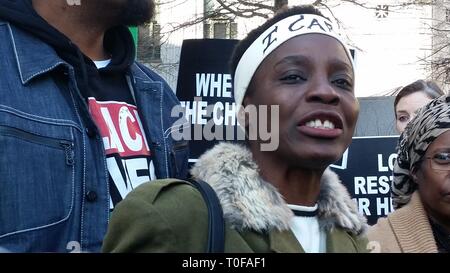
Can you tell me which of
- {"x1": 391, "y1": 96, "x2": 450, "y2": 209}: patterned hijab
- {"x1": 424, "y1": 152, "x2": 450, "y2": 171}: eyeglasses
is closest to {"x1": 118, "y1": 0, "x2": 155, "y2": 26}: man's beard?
{"x1": 391, "y1": 96, "x2": 450, "y2": 209}: patterned hijab

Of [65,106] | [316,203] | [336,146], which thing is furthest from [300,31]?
[65,106]

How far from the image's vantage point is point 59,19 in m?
2.69

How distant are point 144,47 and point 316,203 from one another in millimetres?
8784

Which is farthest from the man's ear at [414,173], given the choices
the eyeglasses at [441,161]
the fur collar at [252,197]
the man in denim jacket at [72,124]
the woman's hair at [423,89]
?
the woman's hair at [423,89]

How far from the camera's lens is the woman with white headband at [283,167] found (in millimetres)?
1733

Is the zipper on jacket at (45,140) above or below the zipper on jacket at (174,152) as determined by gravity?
above

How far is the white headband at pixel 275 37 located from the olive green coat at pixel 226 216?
24cm

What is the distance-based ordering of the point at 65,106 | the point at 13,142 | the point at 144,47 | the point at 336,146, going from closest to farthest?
the point at 336,146, the point at 13,142, the point at 65,106, the point at 144,47

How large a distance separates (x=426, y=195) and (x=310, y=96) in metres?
1.07

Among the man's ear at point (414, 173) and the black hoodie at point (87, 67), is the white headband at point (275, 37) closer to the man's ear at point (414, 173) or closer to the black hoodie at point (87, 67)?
the black hoodie at point (87, 67)

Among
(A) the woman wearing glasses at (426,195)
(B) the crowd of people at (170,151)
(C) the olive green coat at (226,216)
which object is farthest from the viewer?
(A) the woman wearing glasses at (426,195)

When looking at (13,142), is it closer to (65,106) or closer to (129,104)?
(65,106)

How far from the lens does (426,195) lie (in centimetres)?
272

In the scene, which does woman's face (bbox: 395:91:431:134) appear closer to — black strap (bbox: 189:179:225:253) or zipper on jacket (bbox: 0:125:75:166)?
zipper on jacket (bbox: 0:125:75:166)
